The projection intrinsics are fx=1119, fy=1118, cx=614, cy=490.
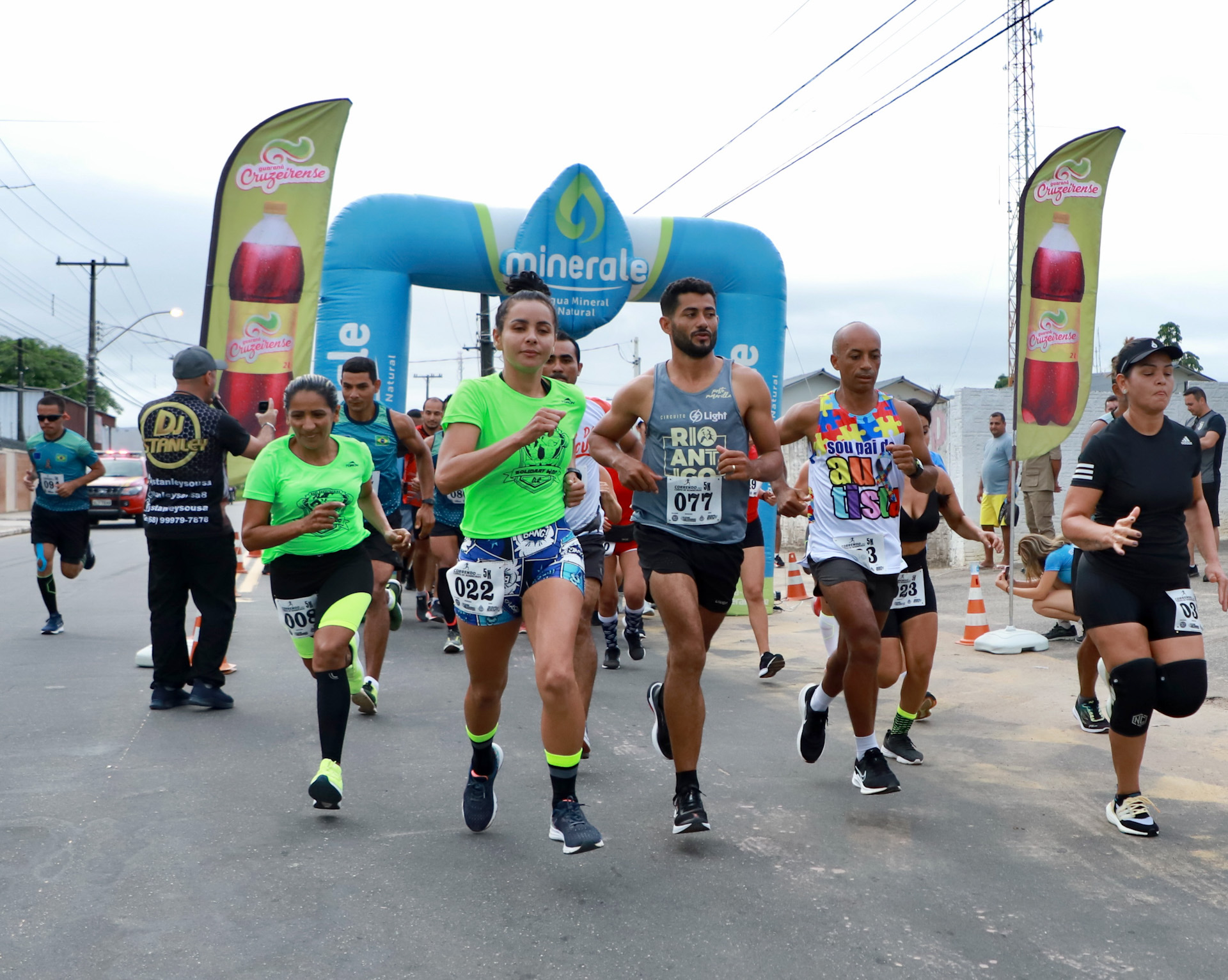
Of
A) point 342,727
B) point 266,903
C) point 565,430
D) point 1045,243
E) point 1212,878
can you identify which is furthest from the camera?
point 1045,243

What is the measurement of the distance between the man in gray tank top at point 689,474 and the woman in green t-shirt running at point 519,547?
34 centimetres

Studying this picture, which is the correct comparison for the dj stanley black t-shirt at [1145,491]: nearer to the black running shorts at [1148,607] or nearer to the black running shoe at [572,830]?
the black running shorts at [1148,607]

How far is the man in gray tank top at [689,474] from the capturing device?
165 inches

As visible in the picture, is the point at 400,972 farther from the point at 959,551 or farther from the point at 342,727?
the point at 959,551

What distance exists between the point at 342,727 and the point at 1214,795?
374 centimetres

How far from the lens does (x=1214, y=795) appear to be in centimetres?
485

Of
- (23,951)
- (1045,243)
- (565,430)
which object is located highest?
(1045,243)

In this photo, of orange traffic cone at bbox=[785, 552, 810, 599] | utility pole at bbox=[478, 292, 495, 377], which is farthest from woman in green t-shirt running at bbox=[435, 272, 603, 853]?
utility pole at bbox=[478, 292, 495, 377]

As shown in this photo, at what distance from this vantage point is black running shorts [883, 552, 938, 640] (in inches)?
223

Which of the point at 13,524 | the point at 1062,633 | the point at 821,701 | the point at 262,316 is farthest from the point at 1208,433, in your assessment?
the point at 13,524

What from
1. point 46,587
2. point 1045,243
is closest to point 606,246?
point 1045,243

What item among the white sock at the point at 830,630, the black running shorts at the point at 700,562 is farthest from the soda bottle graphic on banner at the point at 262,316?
the black running shorts at the point at 700,562

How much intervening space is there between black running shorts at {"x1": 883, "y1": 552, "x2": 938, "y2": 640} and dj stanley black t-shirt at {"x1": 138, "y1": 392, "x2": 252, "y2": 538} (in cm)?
382

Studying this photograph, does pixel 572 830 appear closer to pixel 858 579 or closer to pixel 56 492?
pixel 858 579
